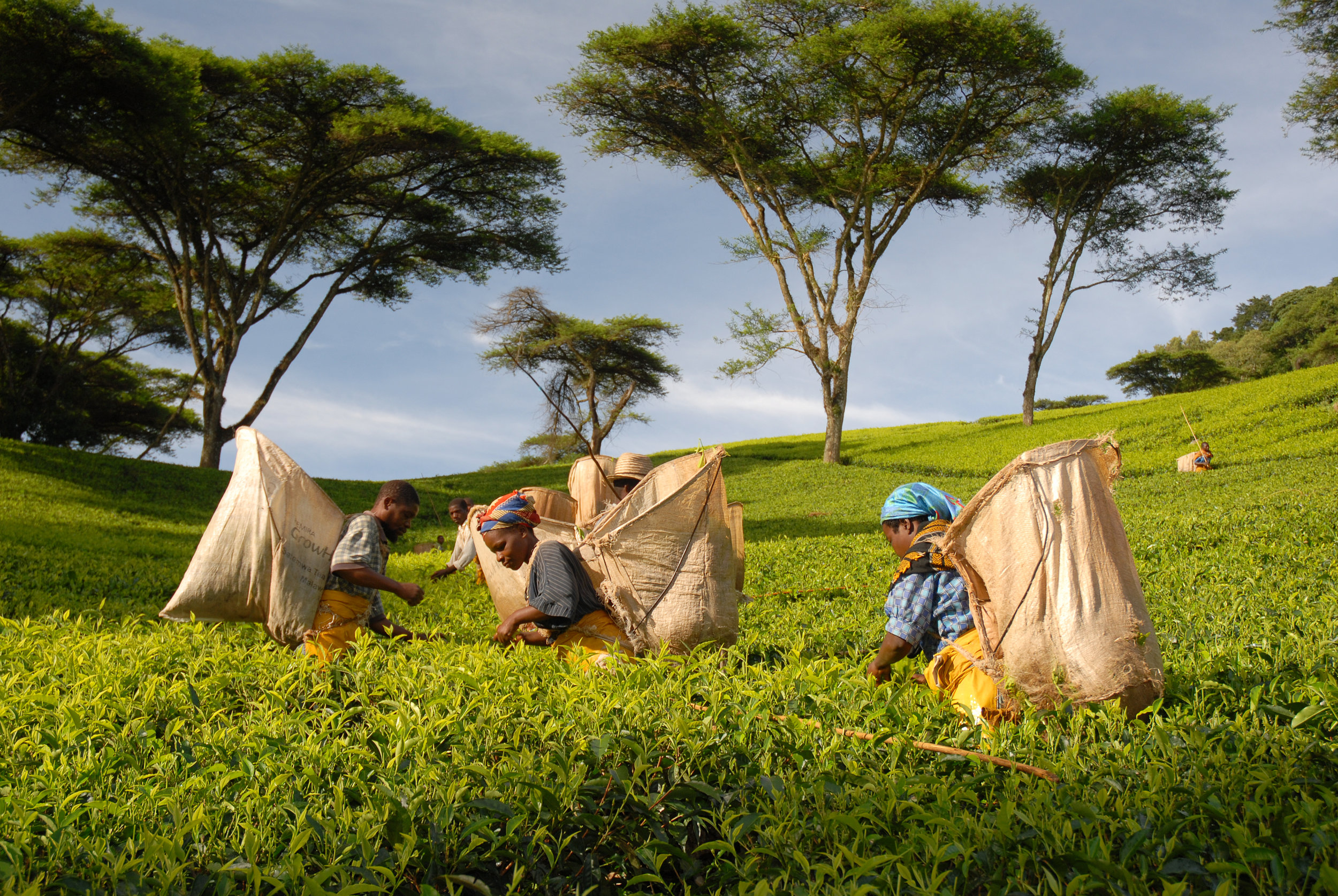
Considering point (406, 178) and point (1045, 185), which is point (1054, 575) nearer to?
point (406, 178)

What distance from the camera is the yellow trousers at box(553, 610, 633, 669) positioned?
4.19 metres

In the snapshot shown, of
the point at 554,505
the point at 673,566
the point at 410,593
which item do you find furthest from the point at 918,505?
the point at 554,505

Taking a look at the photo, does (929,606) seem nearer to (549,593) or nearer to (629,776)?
(629,776)

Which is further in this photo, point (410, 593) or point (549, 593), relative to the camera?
point (410, 593)

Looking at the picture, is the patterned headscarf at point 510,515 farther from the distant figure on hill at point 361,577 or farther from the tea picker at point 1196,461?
the tea picker at point 1196,461

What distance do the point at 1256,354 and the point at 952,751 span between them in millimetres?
56269

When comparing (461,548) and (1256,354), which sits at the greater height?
(1256,354)

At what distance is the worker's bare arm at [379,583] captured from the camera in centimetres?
429

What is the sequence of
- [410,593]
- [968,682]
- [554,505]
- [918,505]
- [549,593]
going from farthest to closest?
[554,505]
[410,593]
[549,593]
[918,505]
[968,682]

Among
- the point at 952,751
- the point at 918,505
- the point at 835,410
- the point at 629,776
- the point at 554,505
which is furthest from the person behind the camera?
the point at 835,410

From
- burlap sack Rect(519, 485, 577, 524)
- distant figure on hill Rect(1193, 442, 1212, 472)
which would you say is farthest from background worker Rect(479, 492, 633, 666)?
distant figure on hill Rect(1193, 442, 1212, 472)

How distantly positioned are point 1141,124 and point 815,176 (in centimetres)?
1073

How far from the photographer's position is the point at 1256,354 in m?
48.6

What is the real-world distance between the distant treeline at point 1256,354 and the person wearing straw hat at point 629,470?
44.9 meters
